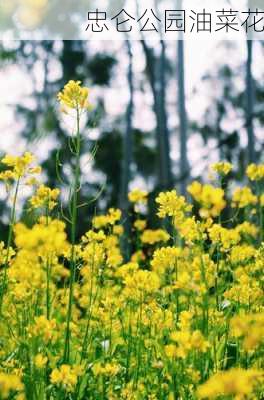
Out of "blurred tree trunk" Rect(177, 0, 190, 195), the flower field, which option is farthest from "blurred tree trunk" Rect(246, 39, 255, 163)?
the flower field

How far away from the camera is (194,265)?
261 cm

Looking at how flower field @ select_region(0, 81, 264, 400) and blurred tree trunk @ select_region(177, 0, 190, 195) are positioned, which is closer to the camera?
flower field @ select_region(0, 81, 264, 400)

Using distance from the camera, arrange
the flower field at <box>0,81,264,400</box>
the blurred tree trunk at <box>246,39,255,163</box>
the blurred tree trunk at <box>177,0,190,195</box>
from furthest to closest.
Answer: the blurred tree trunk at <box>246,39,255,163</box> < the blurred tree trunk at <box>177,0,190,195</box> < the flower field at <box>0,81,264,400</box>

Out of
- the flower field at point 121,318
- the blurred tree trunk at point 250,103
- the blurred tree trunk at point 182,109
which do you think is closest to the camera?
the flower field at point 121,318

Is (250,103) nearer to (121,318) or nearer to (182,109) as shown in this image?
(182,109)

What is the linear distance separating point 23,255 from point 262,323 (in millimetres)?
1194

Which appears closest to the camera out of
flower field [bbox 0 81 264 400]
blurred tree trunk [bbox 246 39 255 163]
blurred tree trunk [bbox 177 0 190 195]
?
flower field [bbox 0 81 264 400]

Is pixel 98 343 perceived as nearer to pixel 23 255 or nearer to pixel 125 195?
pixel 23 255

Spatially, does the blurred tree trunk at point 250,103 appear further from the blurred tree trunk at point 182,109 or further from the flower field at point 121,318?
the flower field at point 121,318

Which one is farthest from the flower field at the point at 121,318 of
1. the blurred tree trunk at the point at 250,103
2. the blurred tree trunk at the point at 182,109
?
the blurred tree trunk at the point at 250,103

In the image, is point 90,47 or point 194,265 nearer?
point 194,265

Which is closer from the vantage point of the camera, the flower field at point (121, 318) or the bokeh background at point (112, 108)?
the flower field at point (121, 318)

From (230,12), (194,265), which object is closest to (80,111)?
(194,265)

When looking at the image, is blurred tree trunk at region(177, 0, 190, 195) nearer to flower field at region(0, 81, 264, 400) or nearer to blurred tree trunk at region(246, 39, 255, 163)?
blurred tree trunk at region(246, 39, 255, 163)
